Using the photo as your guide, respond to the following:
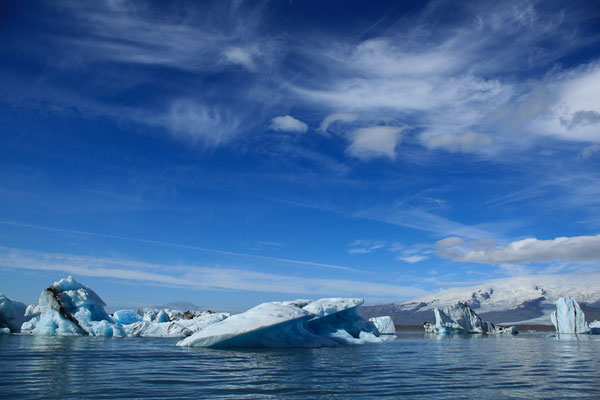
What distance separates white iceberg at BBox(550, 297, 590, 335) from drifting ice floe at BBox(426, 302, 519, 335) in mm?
11200

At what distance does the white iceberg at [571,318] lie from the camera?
56.4m

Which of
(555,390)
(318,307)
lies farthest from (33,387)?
(318,307)

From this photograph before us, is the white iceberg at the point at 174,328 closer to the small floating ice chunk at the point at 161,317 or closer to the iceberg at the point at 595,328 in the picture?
the small floating ice chunk at the point at 161,317

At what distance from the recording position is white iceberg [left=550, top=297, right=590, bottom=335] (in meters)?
56.4

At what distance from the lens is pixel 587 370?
11344mm

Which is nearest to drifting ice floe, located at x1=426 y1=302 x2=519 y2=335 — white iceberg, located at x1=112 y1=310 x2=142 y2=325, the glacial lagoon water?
white iceberg, located at x1=112 y1=310 x2=142 y2=325

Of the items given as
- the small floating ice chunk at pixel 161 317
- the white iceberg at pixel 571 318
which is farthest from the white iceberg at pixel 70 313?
the white iceberg at pixel 571 318

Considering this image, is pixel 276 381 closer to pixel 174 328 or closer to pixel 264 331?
pixel 264 331

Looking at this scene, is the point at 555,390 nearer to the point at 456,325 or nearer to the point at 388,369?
the point at 388,369

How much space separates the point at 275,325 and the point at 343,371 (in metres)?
7.40

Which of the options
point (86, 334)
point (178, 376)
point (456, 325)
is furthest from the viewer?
point (456, 325)

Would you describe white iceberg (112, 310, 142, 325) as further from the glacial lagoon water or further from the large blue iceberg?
the large blue iceberg

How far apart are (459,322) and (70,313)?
5435 cm

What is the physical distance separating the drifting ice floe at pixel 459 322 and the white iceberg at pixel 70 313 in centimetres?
4600
